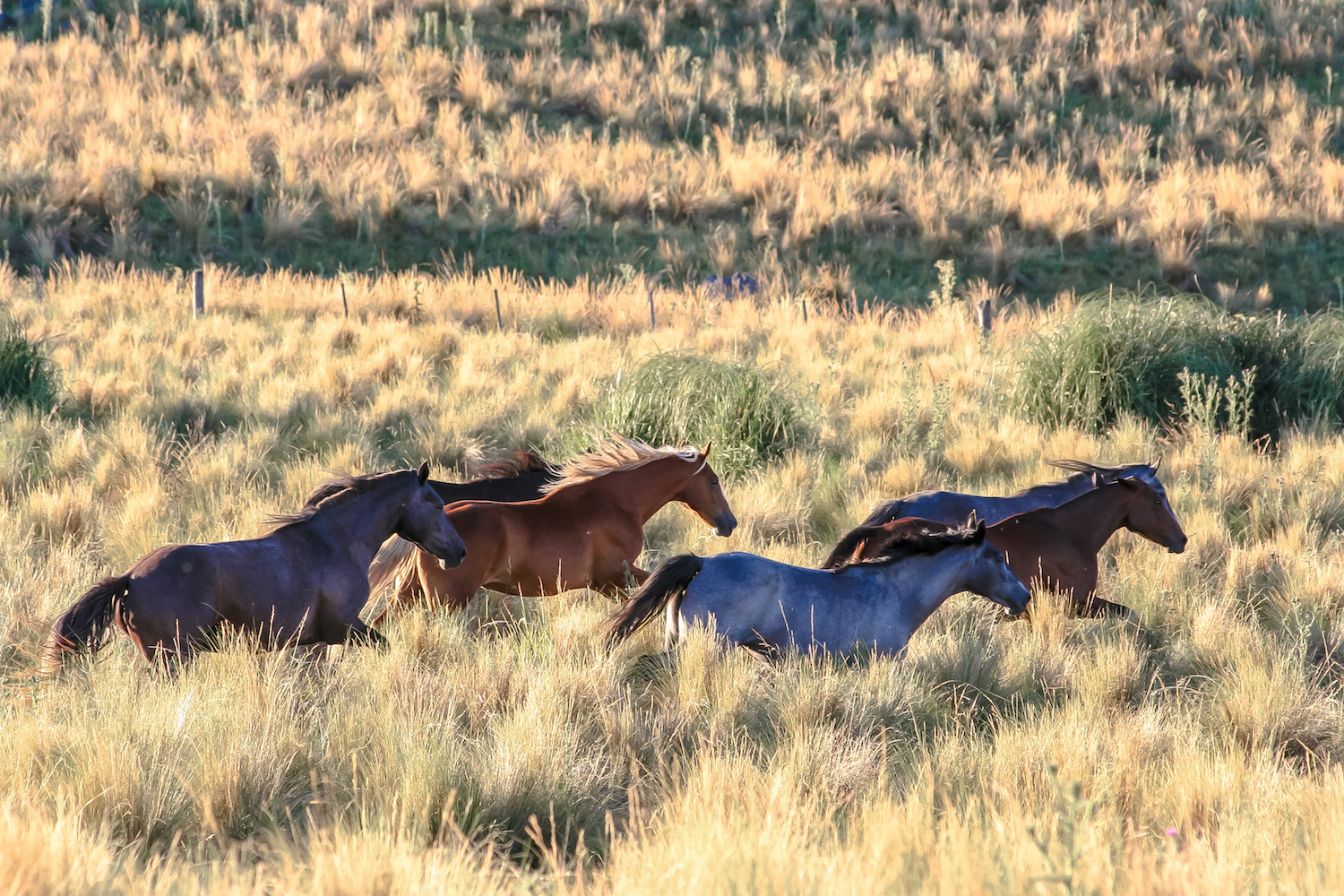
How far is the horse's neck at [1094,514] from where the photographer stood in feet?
20.8

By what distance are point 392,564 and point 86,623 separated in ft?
5.75

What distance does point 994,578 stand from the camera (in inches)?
208

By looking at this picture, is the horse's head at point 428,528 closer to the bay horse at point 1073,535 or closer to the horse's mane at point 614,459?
the horse's mane at point 614,459

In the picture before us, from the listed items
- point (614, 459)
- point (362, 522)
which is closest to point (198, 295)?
point (614, 459)

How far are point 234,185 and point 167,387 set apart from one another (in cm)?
977

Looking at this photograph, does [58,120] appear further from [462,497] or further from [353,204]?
[462,497]

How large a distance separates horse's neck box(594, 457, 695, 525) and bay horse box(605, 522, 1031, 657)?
0.98 m

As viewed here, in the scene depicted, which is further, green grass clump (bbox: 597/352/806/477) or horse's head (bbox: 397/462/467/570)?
green grass clump (bbox: 597/352/806/477)

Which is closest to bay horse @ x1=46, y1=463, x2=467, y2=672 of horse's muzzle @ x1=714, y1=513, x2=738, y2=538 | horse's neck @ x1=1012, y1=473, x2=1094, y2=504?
horse's muzzle @ x1=714, y1=513, x2=738, y2=538

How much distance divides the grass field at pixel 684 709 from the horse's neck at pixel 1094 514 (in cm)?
45

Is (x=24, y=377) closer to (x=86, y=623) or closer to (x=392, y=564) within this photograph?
(x=392, y=564)

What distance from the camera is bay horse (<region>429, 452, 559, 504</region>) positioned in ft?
21.3

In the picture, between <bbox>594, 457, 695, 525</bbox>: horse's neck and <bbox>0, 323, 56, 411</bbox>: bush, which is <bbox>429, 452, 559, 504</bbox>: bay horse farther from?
<bbox>0, 323, 56, 411</bbox>: bush

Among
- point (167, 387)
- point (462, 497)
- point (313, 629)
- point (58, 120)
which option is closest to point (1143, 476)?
point (462, 497)
